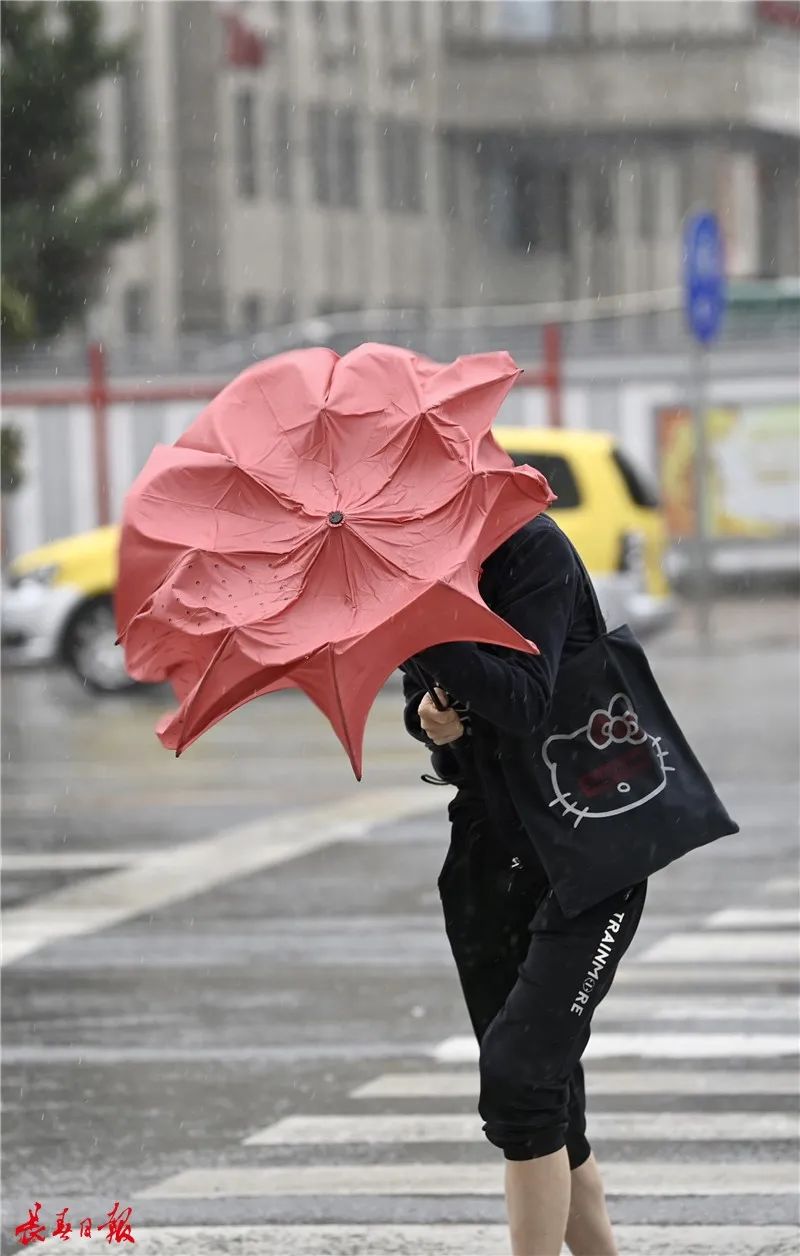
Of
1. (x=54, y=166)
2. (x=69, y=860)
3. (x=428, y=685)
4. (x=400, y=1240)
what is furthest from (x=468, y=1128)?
(x=54, y=166)

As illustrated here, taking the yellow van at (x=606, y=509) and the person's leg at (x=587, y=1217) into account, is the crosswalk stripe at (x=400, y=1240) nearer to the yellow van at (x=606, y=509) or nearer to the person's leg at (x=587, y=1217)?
the person's leg at (x=587, y=1217)

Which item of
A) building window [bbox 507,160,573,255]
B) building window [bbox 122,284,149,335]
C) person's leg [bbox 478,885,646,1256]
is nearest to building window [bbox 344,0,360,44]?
building window [bbox 507,160,573,255]

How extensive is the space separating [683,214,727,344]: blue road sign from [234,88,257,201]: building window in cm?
2995

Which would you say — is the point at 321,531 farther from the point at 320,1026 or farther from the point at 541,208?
the point at 541,208

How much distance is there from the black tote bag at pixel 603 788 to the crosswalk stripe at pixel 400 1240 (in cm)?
120

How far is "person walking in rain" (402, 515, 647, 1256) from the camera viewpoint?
175 inches

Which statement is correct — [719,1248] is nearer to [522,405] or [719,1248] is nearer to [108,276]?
[522,405]

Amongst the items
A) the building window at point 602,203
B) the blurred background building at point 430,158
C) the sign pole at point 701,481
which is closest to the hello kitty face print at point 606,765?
the sign pole at point 701,481

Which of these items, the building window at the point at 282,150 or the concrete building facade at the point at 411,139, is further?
the building window at the point at 282,150

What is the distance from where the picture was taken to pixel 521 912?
4648mm

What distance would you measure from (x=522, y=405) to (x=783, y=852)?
16528mm

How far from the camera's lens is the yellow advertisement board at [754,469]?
26203 mm

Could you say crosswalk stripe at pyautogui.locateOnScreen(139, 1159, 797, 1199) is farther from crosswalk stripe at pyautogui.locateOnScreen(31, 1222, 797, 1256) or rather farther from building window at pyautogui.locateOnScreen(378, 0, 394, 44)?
building window at pyautogui.locateOnScreen(378, 0, 394, 44)

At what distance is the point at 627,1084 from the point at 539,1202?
8.13 feet
